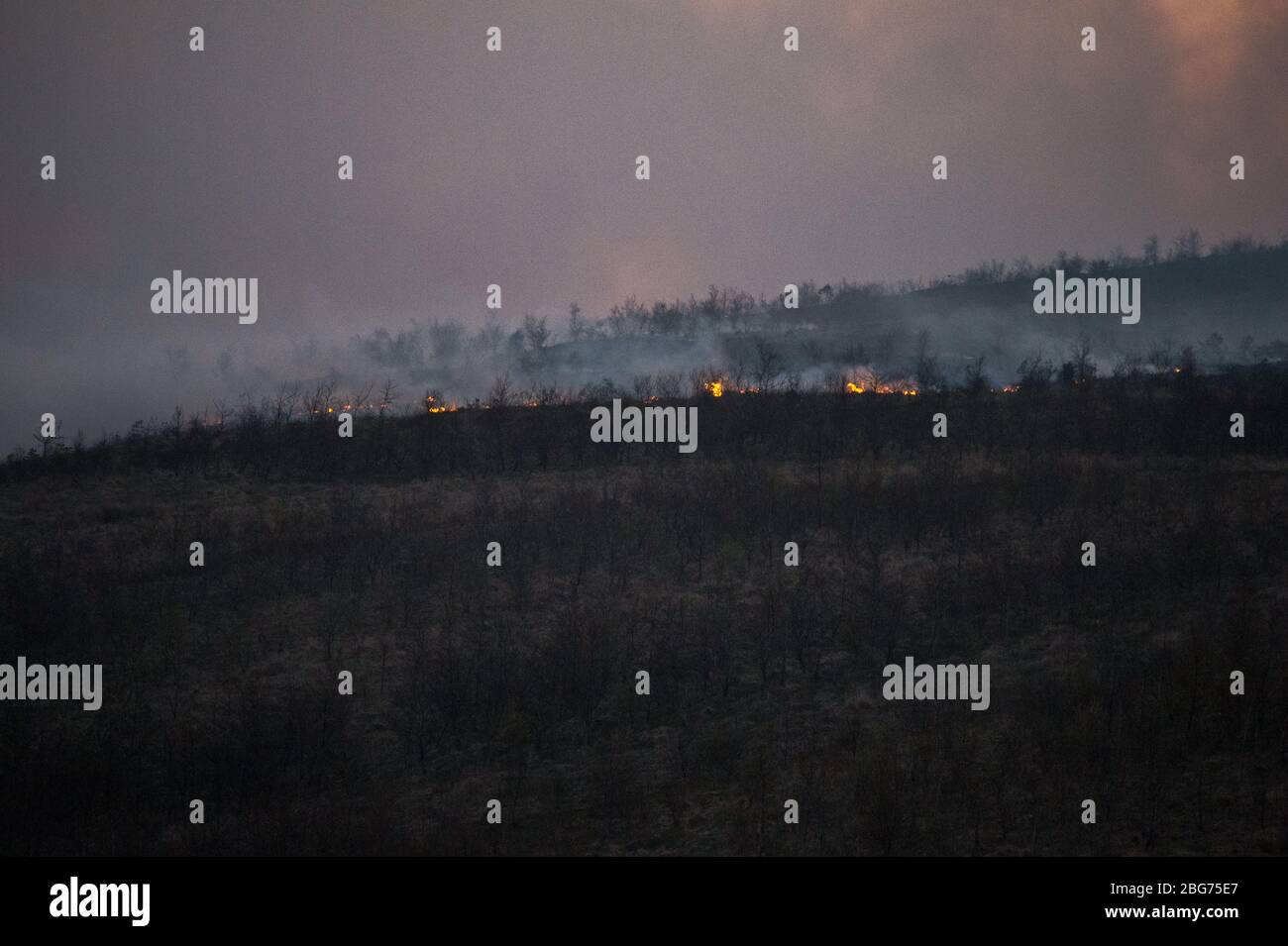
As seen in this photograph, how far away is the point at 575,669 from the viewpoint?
799 inches
